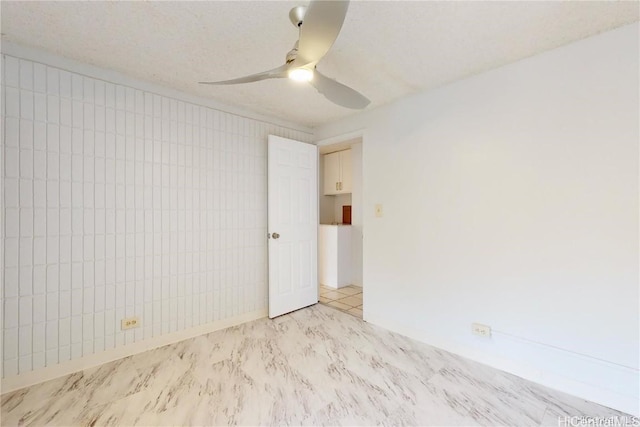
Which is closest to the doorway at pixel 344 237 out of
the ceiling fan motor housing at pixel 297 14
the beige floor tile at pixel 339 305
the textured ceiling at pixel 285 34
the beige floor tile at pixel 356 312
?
the beige floor tile at pixel 339 305

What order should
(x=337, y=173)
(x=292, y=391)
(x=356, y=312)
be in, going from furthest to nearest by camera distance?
(x=337, y=173), (x=356, y=312), (x=292, y=391)

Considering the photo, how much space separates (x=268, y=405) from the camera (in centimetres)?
171

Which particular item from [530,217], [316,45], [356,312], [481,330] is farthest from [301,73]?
[356,312]

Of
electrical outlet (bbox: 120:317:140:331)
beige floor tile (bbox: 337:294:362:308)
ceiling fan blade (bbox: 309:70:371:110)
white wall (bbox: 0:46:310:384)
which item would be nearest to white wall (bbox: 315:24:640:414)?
beige floor tile (bbox: 337:294:362:308)

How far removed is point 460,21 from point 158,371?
304 centimetres

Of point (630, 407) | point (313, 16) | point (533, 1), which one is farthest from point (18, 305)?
point (630, 407)

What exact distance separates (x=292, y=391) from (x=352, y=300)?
201 cm

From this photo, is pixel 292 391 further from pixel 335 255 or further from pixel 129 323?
pixel 335 255

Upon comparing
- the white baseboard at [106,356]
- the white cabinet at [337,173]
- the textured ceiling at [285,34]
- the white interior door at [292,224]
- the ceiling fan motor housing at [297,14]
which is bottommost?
the white baseboard at [106,356]

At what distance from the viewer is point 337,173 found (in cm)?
488

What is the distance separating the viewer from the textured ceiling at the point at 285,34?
154 centimetres

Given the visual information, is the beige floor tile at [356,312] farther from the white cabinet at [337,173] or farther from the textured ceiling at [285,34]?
the textured ceiling at [285,34]

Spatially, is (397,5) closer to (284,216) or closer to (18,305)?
(284,216)

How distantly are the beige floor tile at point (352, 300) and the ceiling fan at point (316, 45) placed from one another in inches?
99.9
